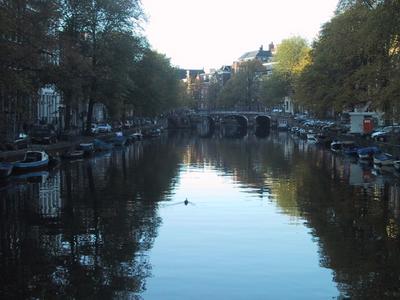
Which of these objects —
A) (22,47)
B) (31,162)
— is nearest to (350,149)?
(31,162)

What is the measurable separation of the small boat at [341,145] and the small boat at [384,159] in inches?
624

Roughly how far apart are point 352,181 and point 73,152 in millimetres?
28295

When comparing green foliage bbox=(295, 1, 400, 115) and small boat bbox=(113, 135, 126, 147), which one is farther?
small boat bbox=(113, 135, 126, 147)

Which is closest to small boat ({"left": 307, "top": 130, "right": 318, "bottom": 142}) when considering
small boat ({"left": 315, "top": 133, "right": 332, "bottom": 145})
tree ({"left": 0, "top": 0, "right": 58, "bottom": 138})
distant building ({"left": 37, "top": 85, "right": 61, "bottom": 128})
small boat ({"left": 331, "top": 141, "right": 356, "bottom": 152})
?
small boat ({"left": 315, "top": 133, "right": 332, "bottom": 145})

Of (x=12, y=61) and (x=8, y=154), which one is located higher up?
(x=12, y=61)

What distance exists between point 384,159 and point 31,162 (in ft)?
88.1

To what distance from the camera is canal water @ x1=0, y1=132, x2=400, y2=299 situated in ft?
56.1

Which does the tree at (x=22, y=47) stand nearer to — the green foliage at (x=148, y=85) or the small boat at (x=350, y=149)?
the small boat at (x=350, y=149)

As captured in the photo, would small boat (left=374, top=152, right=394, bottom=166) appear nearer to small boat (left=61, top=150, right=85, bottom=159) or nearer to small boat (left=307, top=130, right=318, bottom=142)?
small boat (left=61, top=150, right=85, bottom=159)

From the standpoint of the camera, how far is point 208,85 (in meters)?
199

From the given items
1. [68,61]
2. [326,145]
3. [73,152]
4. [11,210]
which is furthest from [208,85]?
[11,210]

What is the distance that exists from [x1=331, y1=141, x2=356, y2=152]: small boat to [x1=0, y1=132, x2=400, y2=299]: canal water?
78.2 feet

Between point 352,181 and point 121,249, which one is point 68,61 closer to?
point 352,181

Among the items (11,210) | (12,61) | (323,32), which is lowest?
(11,210)
